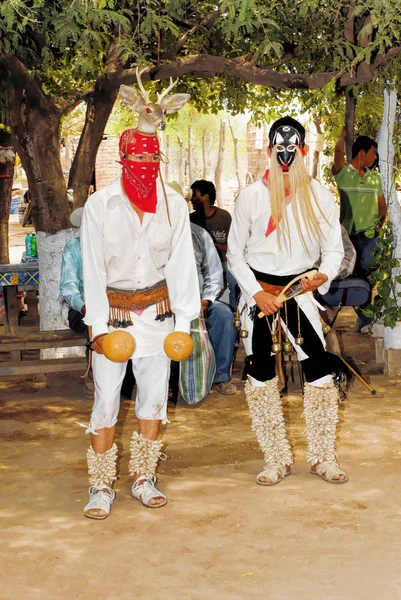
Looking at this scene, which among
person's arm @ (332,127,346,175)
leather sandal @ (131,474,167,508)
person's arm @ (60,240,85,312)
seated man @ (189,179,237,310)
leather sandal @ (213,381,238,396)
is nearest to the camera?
leather sandal @ (131,474,167,508)

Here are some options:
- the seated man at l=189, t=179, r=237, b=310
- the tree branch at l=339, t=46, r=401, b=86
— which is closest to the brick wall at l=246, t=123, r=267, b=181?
the seated man at l=189, t=179, r=237, b=310

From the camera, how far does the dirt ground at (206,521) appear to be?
13.9ft

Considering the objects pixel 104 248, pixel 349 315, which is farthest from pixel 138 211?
pixel 349 315

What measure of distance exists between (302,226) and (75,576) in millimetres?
2376

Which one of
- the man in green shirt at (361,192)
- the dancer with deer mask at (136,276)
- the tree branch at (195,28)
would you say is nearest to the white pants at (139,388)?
the dancer with deer mask at (136,276)

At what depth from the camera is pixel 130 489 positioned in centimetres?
554

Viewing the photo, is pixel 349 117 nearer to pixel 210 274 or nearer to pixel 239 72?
pixel 239 72

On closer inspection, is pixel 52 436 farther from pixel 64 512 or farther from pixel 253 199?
pixel 253 199

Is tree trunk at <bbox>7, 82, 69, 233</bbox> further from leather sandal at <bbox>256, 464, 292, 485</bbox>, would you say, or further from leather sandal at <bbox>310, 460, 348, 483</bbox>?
leather sandal at <bbox>310, 460, 348, 483</bbox>

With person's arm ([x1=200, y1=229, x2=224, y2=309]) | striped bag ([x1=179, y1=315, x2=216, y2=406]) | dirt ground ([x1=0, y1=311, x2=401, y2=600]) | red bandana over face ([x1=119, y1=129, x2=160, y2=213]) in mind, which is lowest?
dirt ground ([x1=0, y1=311, x2=401, y2=600])

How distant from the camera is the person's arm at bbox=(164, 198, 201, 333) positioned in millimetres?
5047

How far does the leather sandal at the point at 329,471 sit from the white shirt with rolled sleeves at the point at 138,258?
4.23 feet

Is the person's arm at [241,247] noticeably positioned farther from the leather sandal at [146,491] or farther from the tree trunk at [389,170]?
the tree trunk at [389,170]

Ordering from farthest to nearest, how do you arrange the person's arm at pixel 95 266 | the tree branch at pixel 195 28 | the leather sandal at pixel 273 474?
the tree branch at pixel 195 28 → the leather sandal at pixel 273 474 → the person's arm at pixel 95 266
